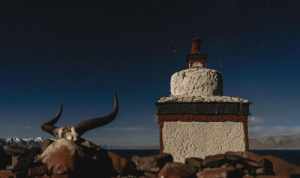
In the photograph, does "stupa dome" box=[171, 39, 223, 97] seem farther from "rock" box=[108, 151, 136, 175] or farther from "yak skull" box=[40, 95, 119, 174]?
"yak skull" box=[40, 95, 119, 174]

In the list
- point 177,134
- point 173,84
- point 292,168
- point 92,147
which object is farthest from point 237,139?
point 92,147

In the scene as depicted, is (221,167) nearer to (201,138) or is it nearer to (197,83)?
(201,138)

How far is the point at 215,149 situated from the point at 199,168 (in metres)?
19.7

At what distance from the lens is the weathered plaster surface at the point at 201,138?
3133 cm

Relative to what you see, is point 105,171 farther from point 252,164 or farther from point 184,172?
point 252,164

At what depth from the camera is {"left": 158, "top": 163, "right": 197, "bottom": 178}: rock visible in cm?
1159

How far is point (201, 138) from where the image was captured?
31672 millimetres

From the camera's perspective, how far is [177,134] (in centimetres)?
3155

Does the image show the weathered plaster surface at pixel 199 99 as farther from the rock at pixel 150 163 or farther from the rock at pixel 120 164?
the rock at pixel 120 164

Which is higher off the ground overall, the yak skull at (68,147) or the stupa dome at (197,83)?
the stupa dome at (197,83)

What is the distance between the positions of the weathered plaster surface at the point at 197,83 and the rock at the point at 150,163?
68.0 ft

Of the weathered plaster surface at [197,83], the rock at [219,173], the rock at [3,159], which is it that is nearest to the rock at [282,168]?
the rock at [219,173]

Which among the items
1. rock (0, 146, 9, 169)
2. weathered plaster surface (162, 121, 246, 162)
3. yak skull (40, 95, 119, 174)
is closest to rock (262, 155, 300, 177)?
yak skull (40, 95, 119, 174)

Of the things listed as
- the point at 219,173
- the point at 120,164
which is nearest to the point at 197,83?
the point at 120,164
